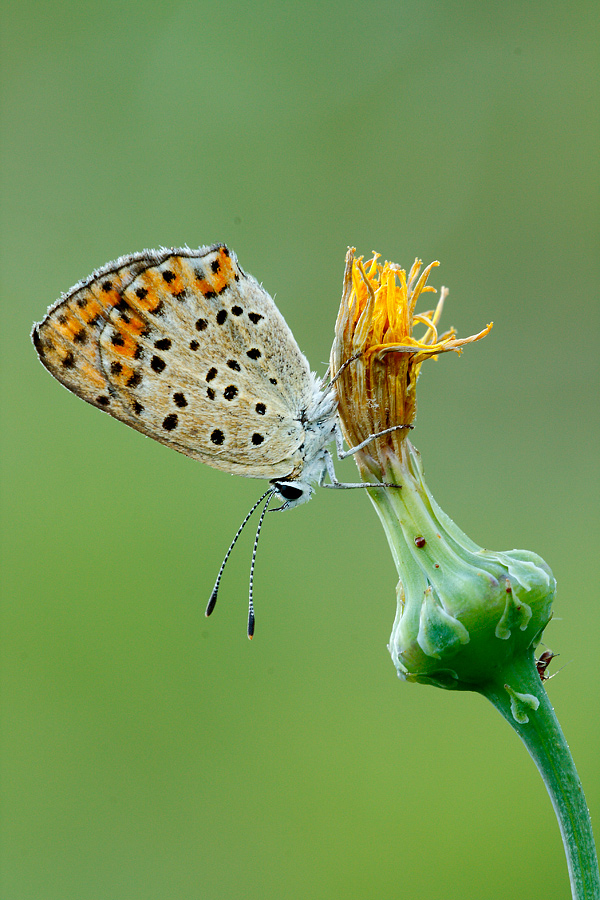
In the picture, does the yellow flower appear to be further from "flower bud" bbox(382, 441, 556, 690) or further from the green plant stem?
the green plant stem

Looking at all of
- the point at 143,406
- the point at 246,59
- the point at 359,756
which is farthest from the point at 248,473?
the point at 246,59

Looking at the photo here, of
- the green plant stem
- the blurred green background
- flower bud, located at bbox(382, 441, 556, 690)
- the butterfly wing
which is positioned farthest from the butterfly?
the blurred green background

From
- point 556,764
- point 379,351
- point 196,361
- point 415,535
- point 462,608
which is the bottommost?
point 556,764

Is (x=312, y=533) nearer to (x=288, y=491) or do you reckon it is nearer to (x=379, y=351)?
(x=288, y=491)

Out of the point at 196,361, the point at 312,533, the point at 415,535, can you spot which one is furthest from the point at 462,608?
the point at 312,533

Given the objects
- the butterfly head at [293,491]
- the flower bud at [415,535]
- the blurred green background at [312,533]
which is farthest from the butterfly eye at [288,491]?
the blurred green background at [312,533]

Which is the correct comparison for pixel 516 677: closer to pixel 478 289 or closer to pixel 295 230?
pixel 478 289

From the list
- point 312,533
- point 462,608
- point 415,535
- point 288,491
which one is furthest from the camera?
point 312,533
